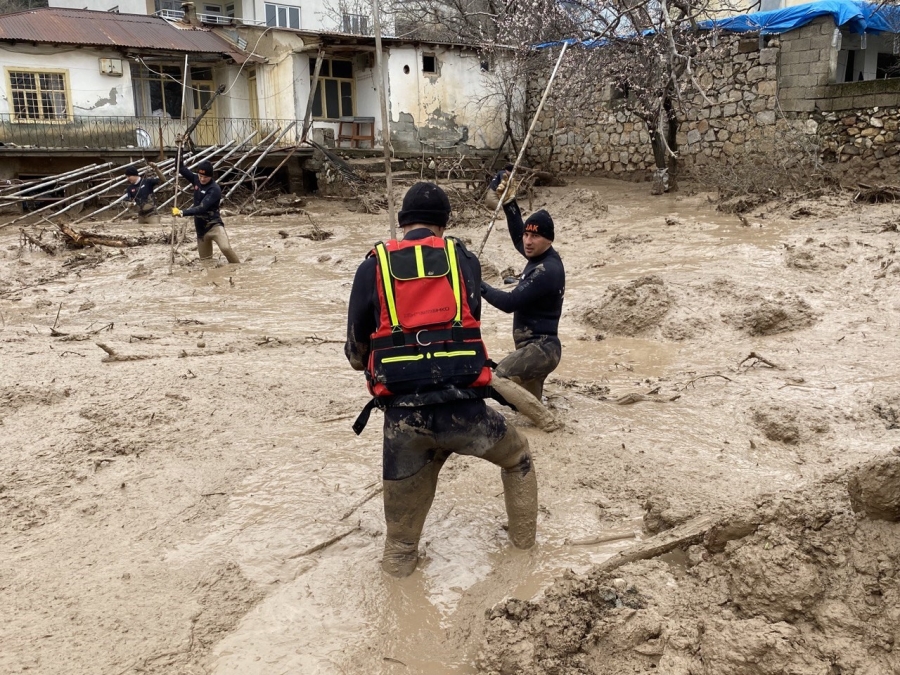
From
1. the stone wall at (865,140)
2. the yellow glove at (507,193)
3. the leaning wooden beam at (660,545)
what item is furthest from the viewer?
the stone wall at (865,140)

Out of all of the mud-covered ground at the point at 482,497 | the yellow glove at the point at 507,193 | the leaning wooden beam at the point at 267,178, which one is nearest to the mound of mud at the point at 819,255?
the mud-covered ground at the point at 482,497

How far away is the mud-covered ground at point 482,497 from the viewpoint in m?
2.68

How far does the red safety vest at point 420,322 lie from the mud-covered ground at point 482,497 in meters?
0.91

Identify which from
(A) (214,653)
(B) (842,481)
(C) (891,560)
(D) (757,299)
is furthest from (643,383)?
(A) (214,653)

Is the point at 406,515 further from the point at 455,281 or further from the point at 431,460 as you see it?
the point at 455,281

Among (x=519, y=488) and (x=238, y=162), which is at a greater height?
(x=238, y=162)

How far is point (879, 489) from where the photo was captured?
277 centimetres

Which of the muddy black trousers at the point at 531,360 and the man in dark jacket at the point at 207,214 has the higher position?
the man in dark jacket at the point at 207,214

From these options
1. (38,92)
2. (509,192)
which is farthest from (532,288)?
(38,92)

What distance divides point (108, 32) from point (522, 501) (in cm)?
2288

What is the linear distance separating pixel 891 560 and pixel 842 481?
423 millimetres

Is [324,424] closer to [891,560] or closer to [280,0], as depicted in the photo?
[891,560]

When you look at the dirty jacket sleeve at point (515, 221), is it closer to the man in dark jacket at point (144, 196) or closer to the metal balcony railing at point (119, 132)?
the man in dark jacket at point (144, 196)

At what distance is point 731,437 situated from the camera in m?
4.84
